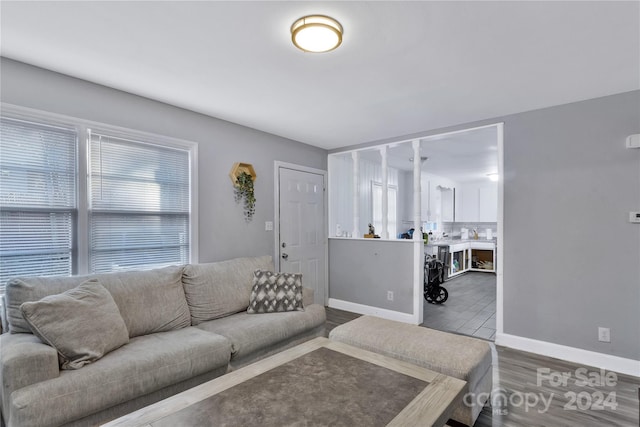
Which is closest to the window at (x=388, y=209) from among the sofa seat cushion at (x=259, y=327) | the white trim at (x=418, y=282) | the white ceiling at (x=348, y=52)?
the white trim at (x=418, y=282)

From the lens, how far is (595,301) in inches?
114

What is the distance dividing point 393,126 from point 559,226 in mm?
2029

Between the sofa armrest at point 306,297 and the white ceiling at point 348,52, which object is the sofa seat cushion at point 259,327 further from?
the white ceiling at point 348,52

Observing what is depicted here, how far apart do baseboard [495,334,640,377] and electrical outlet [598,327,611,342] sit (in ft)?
0.44

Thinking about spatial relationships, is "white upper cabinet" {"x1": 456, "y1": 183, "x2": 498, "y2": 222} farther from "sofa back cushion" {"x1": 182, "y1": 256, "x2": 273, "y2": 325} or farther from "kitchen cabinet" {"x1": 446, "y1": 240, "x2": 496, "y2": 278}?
"sofa back cushion" {"x1": 182, "y1": 256, "x2": 273, "y2": 325}

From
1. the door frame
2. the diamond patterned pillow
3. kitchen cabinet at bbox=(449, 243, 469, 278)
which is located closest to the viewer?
the diamond patterned pillow

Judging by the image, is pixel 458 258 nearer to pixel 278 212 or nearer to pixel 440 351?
pixel 278 212

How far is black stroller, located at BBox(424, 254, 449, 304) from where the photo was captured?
508 centimetres

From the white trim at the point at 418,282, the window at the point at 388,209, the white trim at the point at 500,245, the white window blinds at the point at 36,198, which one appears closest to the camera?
the white window blinds at the point at 36,198

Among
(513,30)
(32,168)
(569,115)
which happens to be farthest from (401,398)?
(569,115)

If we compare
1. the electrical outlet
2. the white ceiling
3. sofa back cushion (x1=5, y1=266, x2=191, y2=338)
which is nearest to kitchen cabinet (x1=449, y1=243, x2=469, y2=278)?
the electrical outlet

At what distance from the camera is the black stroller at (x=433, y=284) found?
5.08 meters

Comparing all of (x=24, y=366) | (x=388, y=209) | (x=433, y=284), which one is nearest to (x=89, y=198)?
(x=24, y=366)

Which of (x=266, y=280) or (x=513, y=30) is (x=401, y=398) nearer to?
(x=266, y=280)
